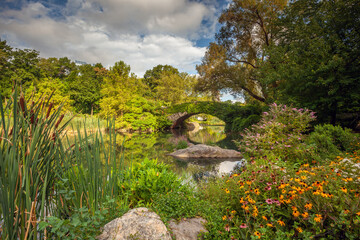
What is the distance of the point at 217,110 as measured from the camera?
19641 millimetres

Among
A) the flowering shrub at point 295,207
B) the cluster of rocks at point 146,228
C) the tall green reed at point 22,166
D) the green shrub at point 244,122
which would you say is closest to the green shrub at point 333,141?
the flowering shrub at point 295,207

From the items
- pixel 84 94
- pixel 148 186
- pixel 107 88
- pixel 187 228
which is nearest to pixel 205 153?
pixel 148 186

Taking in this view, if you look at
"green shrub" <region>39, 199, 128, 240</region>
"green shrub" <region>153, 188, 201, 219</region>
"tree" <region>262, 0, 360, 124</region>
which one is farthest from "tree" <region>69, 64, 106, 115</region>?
"green shrub" <region>39, 199, 128, 240</region>

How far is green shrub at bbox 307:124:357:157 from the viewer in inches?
167

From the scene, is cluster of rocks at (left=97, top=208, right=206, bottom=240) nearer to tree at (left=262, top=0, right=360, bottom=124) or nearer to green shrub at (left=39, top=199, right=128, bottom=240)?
green shrub at (left=39, top=199, right=128, bottom=240)

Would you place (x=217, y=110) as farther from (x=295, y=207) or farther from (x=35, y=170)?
(x=35, y=170)

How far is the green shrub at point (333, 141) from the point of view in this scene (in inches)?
167

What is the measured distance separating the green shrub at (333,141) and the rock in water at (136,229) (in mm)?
4411

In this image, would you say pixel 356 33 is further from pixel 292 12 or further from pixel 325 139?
pixel 325 139

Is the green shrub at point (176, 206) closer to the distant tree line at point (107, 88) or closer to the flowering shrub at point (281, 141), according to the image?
the flowering shrub at point (281, 141)

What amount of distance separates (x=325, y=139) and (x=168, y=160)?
5.18 meters

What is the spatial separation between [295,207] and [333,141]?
423 centimetres

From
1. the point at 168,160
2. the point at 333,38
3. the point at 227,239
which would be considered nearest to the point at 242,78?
the point at 333,38

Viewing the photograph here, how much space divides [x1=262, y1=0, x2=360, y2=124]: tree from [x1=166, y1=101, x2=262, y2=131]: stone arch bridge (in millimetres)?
8447
